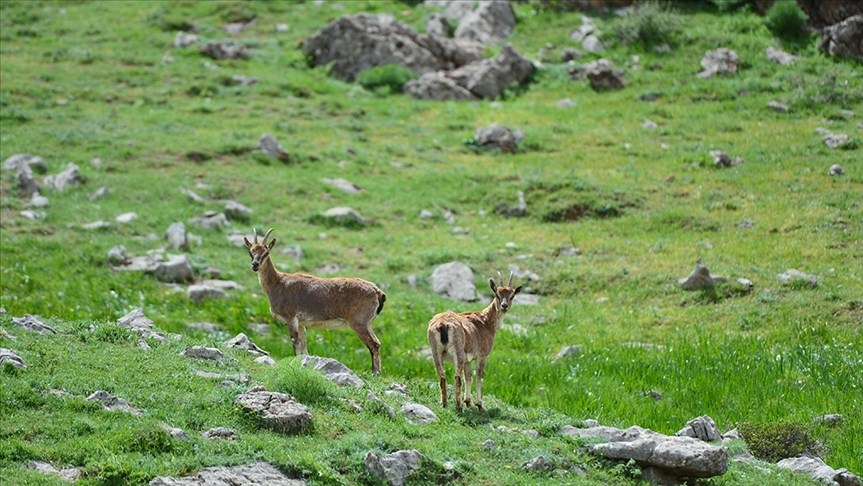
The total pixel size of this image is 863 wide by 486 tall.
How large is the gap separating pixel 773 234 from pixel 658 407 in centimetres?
974

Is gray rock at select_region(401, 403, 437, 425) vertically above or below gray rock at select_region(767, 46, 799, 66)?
above

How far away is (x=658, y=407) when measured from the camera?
42.8 feet

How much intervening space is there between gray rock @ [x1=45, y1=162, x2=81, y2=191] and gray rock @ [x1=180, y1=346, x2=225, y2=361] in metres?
15.1

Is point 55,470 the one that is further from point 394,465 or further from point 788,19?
point 788,19

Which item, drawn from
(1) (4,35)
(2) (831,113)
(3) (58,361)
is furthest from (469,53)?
(3) (58,361)

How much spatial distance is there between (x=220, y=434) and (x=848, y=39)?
3040cm

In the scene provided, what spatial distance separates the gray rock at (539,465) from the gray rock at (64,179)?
1915 centimetres

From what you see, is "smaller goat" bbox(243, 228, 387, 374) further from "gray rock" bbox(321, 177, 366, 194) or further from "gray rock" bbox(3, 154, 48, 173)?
"gray rock" bbox(3, 154, 48, 173)

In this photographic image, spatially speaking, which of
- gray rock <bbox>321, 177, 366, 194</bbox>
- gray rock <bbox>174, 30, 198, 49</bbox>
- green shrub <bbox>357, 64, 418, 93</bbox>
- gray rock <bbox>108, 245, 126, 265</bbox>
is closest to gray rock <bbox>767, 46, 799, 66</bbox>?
green shrub <bbox>357, 64, 418, 93</bbox>

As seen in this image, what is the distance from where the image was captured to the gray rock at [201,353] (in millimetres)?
11078

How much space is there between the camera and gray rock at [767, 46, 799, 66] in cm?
3219

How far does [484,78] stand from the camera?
3447 centimetres

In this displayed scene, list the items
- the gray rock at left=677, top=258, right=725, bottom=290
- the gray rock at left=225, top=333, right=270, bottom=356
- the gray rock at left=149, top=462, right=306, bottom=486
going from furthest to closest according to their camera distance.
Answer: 1. the gray rock at left=677, top=258, right=725, bottom=290
2. the gray rock at left=225, top=333, right=270, bottom=356
3. the gray rock at left=149, top=462, right=306, bottom=486

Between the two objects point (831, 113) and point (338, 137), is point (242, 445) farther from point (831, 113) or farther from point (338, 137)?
point (831, 113)
